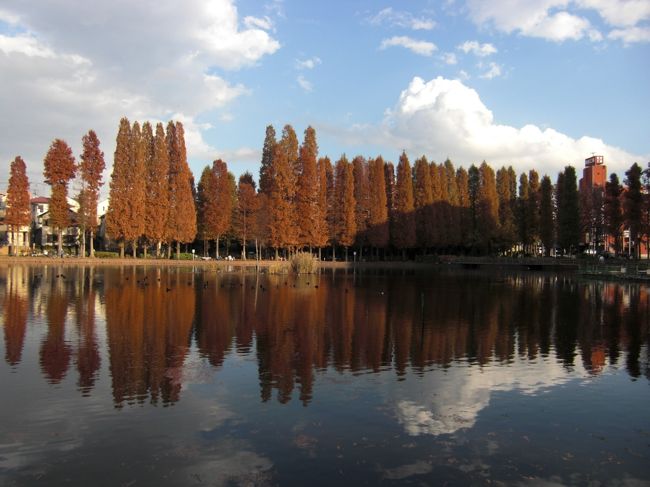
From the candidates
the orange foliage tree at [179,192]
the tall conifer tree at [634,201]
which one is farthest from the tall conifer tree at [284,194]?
the tall conifer tree at [634,201]

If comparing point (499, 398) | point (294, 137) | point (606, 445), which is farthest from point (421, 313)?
point (294, 137)

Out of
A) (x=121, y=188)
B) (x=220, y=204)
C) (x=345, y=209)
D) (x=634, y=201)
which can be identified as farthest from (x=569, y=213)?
(x=121, y=188)

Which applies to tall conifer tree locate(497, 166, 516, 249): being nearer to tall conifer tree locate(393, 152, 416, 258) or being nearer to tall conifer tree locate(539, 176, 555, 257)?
tall conifer tree locate(539, 176, 555, 257)

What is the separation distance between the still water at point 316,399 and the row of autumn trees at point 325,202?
43028 millimetres

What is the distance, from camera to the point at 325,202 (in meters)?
69.9

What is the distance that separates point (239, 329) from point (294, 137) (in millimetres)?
52480

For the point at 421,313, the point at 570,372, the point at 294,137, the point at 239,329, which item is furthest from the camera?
the point at 294,137

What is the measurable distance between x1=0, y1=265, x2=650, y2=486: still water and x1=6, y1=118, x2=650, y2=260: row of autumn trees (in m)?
43.0

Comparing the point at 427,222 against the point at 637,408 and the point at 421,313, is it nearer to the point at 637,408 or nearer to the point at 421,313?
the point at 421,313

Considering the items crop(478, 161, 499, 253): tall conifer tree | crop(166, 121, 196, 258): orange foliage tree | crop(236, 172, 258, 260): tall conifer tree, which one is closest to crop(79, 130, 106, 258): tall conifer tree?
crop(166, 121, 196, 258): orange foliage tree

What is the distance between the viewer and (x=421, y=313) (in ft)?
75.4

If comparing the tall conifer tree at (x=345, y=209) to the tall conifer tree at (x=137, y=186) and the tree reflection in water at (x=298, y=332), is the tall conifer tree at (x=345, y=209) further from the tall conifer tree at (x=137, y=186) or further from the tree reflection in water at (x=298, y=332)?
the tree reflection in water at (x=298, y=332)

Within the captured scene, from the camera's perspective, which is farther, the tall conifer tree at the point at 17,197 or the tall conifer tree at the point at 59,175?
the tall conifer tree at the point at 17,197

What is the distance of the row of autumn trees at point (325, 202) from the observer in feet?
201
